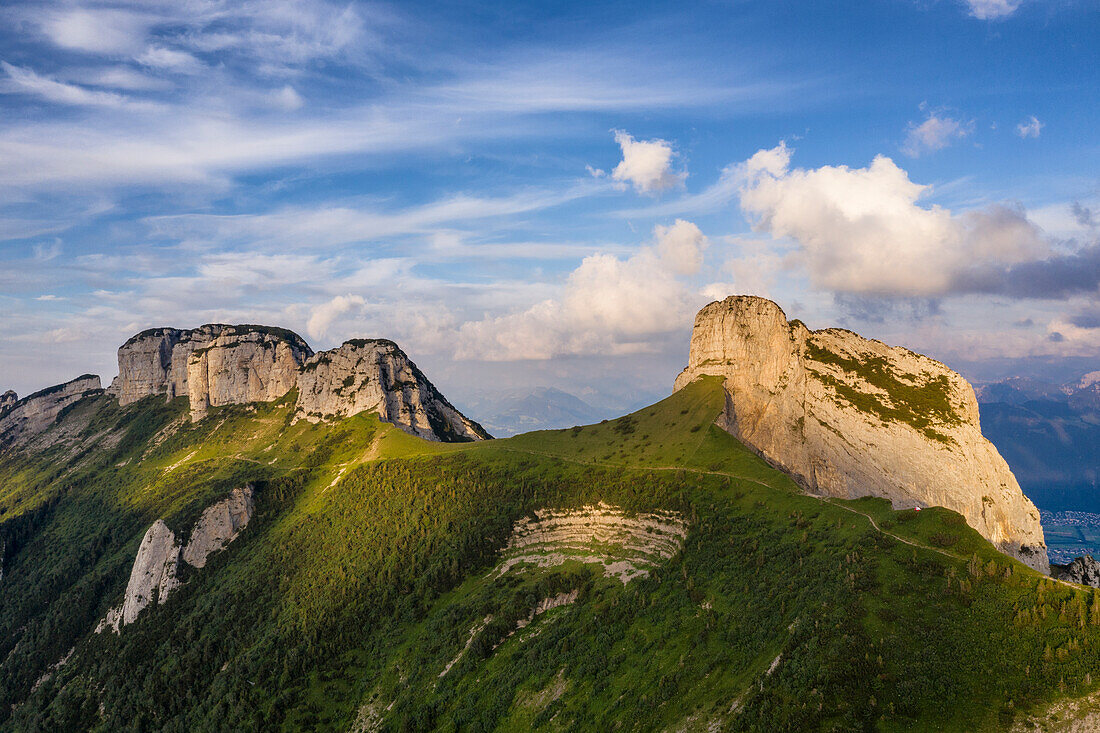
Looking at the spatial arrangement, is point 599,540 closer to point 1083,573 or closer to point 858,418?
point 858,418

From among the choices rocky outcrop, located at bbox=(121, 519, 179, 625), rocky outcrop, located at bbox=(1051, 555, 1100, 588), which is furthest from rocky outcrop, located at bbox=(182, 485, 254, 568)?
rocky outcrop, located at bbox=(1051, 555, 1100, 588)

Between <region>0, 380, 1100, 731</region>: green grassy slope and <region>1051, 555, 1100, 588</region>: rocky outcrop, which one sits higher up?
<region>0, 380, 1100, 731</region>: green grassy slope

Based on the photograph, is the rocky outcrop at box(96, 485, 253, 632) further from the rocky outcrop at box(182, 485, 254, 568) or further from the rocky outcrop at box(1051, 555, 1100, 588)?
the rocky outcrop at box(1051, 555, 1100, 588)

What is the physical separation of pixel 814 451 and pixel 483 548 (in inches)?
3489

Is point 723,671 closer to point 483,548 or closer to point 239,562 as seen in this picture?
point 483,548

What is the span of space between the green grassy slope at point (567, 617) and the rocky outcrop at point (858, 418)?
15.6 m

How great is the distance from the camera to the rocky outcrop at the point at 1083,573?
128375mm

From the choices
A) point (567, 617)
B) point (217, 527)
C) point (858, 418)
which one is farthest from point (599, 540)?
point (217, 527)

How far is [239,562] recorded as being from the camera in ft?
554

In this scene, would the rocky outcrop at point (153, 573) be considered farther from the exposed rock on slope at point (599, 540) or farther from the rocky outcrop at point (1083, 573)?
the rocky outcrop at point (1083, 573)

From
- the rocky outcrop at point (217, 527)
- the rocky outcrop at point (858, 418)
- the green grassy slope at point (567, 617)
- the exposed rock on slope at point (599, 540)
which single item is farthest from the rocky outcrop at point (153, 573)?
the rocky outcrop at point (858, 418)

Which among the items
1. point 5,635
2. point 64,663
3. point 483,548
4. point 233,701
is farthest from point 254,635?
point 5,635

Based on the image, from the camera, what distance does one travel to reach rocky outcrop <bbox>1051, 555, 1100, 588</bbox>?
12838 cm

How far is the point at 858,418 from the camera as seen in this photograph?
15012 cm
